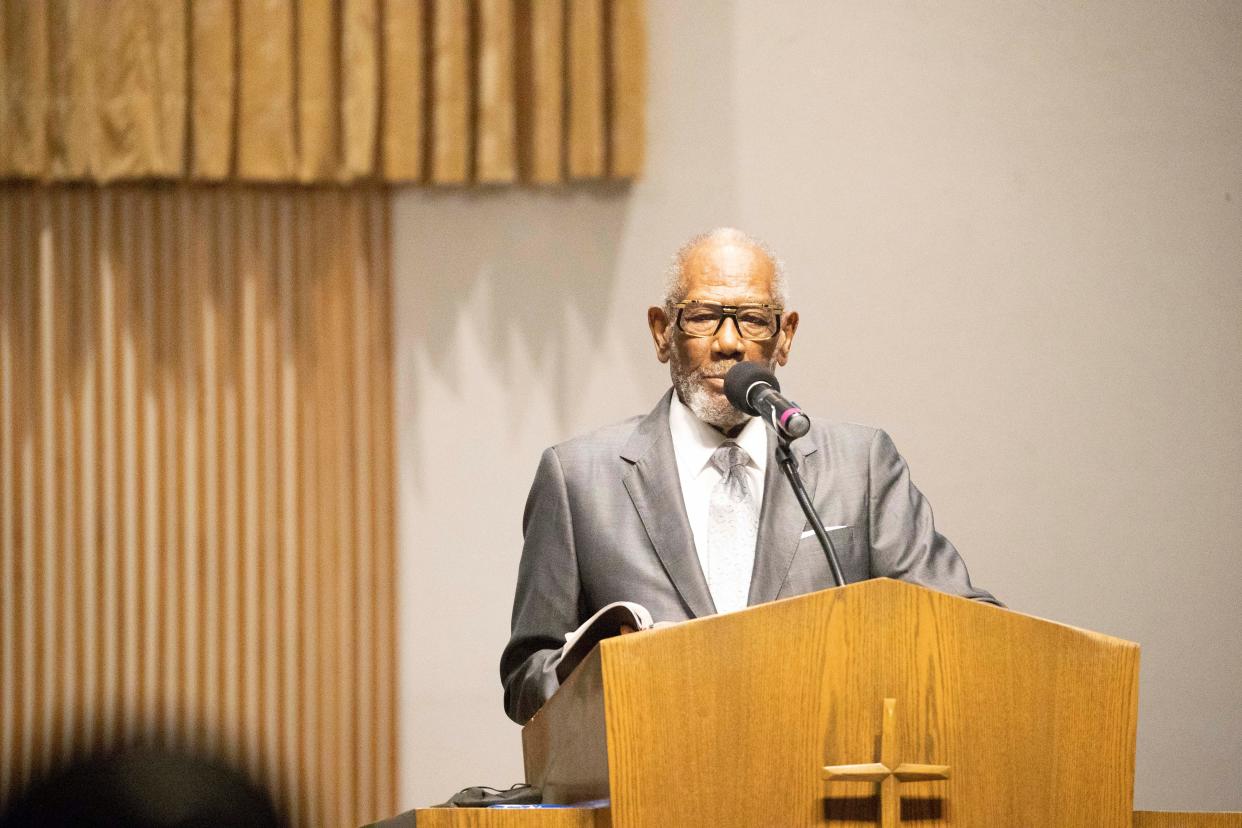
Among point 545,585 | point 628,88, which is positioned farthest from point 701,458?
point 628,88

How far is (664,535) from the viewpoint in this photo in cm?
242

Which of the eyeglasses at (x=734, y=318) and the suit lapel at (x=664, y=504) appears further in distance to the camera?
the eyeglasses at (x=734, y=318)

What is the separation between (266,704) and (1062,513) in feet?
8.05

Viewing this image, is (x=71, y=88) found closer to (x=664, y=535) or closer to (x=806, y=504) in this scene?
(x=664, y=535)

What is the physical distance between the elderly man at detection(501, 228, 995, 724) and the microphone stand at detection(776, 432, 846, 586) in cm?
49

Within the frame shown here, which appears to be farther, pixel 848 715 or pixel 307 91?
pixel 307 91

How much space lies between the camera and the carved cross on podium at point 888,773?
4.81ft

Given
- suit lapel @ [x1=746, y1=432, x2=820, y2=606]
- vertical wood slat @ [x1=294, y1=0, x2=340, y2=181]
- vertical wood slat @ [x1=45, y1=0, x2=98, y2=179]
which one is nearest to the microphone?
suit lapel @ [x1=746, y1=432, x2=820, y2=606]

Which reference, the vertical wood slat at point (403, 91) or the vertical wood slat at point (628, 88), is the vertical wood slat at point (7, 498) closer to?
the vertical wood slat at point (403, 91)

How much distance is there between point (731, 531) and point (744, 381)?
0.50 m

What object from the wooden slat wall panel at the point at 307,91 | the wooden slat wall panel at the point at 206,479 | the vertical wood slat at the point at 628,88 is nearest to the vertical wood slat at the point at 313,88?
the wooden slat wall panel at the point at 307,91

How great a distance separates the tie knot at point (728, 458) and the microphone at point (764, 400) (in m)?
0.47

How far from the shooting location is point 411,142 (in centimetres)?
405

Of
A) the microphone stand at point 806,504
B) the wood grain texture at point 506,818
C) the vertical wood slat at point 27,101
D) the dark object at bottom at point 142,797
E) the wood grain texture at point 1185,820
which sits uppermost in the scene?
the vertical wood slat at point 27,101
